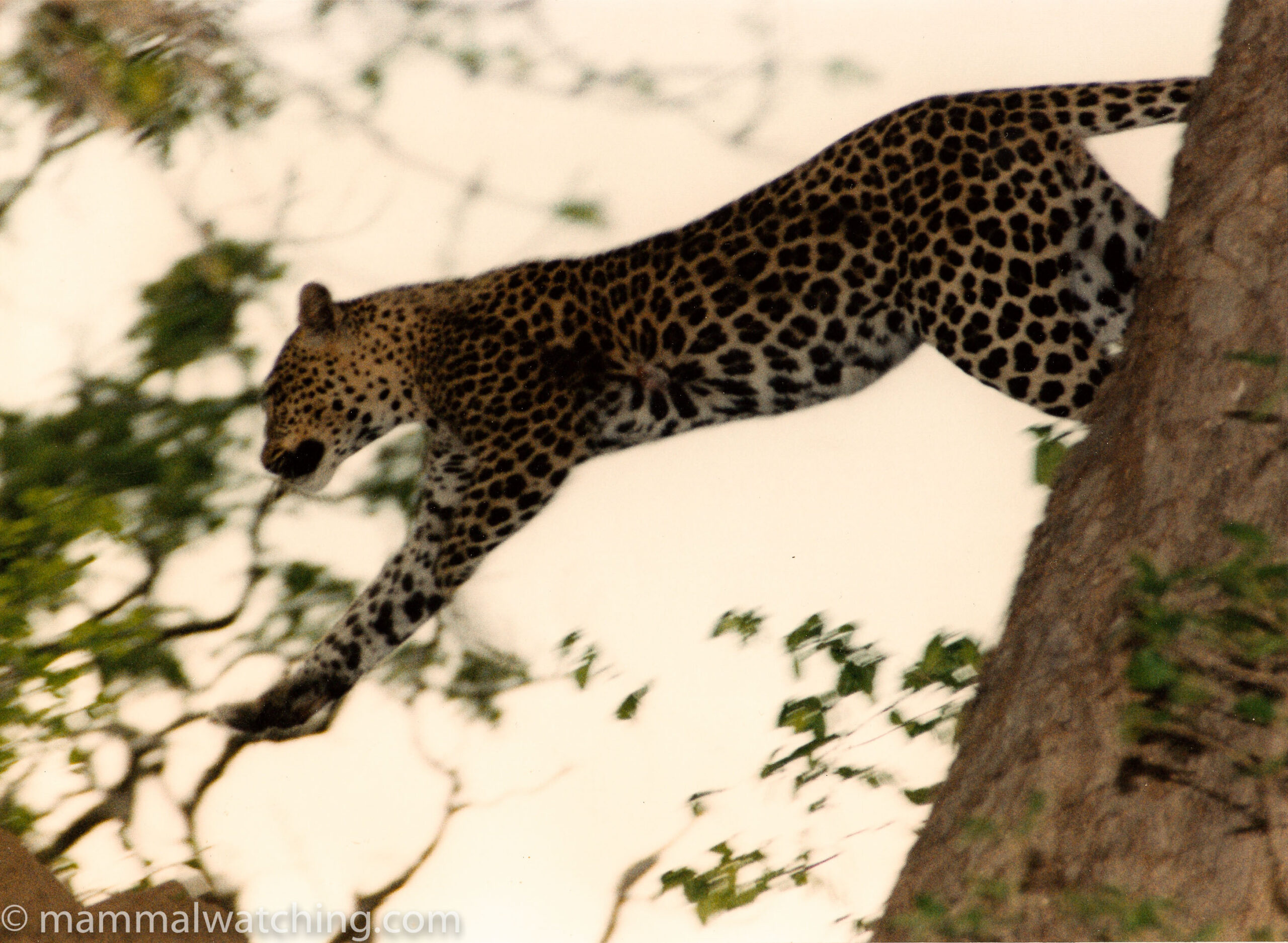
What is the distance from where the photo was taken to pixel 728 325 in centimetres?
376

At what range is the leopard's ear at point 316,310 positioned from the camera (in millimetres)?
4297

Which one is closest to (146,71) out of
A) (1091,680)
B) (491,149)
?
(491,149)

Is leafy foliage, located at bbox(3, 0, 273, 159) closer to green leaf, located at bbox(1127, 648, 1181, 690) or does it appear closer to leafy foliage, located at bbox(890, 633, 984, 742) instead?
leafy foliage, located at bbox(890, 633, 984, 742)

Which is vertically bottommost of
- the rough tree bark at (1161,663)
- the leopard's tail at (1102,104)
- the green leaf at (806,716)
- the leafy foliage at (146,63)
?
the green leaf at (806,716)

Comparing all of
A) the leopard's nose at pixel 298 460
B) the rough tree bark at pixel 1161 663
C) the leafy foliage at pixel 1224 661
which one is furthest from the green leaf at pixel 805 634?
the leopard's nose at pixel 298 460

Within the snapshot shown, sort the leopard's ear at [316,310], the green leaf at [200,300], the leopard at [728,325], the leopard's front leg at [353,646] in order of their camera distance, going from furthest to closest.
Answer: the green leaf at [200,300]
the leopard's ear at [316,310]
the leopard's front leg at [353,646]
the leopard at [728,325]

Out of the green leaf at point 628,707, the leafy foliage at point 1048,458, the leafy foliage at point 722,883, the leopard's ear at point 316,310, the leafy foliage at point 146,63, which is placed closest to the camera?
the leafy foliage at point 1048,458

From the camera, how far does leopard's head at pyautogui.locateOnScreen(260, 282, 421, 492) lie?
4312 millimetres

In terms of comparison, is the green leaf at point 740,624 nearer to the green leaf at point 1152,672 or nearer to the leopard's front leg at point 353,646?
the leopard's front leg at point 353,646

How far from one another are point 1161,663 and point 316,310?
3.38 meters

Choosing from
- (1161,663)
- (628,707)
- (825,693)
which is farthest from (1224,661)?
(628,707)

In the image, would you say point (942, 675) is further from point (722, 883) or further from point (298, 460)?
point (298, 460)

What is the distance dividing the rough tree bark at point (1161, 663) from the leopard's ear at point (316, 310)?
284cm

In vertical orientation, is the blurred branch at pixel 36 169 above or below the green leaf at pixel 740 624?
above
